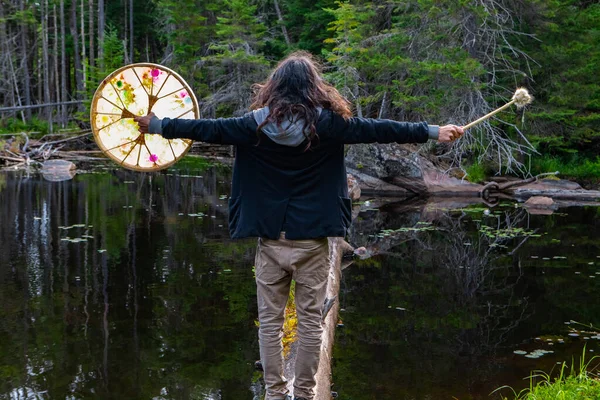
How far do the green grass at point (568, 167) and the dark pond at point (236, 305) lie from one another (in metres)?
6.26

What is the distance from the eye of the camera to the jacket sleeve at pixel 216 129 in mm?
3254

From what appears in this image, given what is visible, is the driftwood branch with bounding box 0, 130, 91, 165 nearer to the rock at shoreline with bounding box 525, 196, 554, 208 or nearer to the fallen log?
the rock at shoreline with bounding box 525, 196, 554, 208

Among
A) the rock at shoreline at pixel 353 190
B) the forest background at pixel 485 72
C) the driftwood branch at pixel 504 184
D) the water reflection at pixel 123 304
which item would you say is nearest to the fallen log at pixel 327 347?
the water reflection at pixel 123 304

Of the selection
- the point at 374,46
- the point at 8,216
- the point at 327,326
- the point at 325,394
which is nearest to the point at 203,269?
the point at 327,326

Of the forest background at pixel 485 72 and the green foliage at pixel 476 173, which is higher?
the forest background at pixel 485 72

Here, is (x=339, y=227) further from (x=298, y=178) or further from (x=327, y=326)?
(x=327, y=326)

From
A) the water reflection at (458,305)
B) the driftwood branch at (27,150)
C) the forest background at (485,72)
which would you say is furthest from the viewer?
the driftwood branch at (27,150)

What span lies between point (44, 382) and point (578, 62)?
57.1 ft

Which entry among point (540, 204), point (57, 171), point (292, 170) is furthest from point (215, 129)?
point (57, 171)

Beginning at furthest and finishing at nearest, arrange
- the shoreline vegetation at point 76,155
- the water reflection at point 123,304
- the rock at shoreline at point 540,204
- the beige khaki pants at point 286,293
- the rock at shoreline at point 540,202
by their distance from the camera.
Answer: the shoreline vegetation at point 76,155
the rock at shoreline at point 540,202
the rock at shoreline at point 540,204
the water reflection at point 123,304
the beige khaki pants at point 286,293

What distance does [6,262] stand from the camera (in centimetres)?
870

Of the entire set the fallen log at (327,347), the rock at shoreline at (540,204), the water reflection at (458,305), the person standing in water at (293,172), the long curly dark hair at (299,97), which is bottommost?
the water reflection at (458,305)

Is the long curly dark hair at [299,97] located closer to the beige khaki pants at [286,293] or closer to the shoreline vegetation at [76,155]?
the beige khaki pants at [286,293]

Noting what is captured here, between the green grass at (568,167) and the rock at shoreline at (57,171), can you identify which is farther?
the green grass at (568,167)
